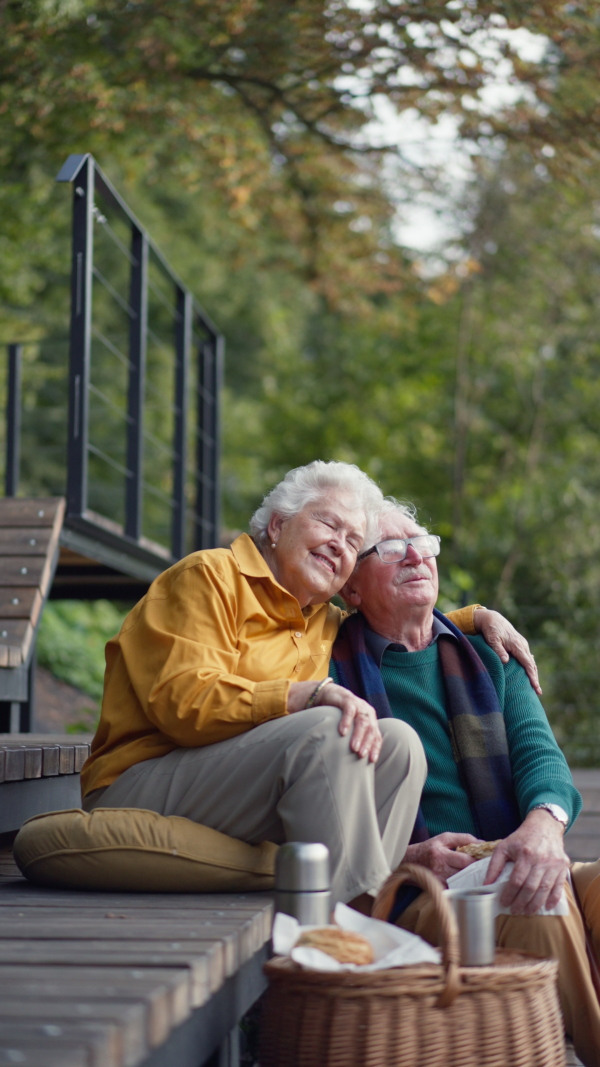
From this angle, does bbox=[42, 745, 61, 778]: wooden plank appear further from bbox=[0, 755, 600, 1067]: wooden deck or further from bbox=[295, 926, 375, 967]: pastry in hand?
bbox=[295, 926, 375, 967]: pastry in hand

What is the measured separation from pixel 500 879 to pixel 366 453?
12.9 m

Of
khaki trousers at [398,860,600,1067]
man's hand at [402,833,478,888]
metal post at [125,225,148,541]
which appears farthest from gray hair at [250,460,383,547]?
metal post at [125,225,148,541]

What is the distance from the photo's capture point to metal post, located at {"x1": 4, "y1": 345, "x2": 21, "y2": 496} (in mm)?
5531

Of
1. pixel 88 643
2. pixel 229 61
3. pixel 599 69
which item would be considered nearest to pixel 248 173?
pixel 229 61

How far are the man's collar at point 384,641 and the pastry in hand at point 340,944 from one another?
1.01m

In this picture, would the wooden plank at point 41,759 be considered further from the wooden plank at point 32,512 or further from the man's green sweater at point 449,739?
the wooden plank at point 32,512

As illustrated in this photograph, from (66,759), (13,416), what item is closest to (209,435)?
(13,416)

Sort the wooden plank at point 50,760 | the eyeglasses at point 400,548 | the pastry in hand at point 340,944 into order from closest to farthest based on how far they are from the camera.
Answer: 1. the pastry in hand at point 340,944
2. the eyeglasses at point 400,548
3. the wooden plank at point 50,760

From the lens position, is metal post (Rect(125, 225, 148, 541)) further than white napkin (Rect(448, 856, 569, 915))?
Yes

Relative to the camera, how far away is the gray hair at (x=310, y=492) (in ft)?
8.47

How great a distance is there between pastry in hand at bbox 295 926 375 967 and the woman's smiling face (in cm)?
98

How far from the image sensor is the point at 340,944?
1584 mm

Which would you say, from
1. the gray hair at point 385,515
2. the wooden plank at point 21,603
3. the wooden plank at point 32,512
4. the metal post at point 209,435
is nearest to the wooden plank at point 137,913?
the gray hair at point 385,515

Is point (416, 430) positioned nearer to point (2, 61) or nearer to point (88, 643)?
point (88, 643)
